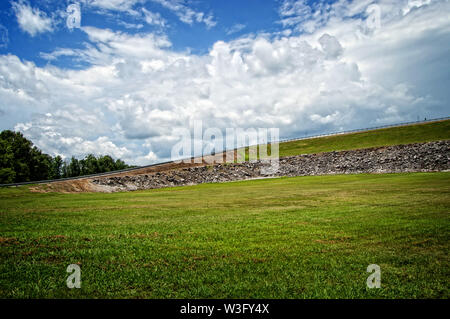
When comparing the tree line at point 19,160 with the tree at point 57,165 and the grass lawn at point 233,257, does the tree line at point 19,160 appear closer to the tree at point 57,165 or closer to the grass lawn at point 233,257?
the tree at point 57,165

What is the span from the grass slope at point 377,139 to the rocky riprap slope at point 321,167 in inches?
341

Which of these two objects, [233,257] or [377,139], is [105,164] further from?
[233,257]

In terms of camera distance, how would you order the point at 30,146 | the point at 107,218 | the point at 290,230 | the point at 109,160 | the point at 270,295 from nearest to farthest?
the point at 270,295
the point at 290,230
the point at 107,218
the point at 30,146
the point at 109,160

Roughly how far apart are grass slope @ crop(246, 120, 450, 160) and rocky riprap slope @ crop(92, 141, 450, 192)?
865cm

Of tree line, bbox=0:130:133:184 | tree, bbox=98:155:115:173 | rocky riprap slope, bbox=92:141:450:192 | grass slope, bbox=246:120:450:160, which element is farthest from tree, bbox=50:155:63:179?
grass slope, bbox=246:120:450:160

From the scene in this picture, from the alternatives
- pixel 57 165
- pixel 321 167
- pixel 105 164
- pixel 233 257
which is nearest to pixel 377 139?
pixel 321 167

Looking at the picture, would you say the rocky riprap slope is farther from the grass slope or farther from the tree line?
the tree line

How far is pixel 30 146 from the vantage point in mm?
87938

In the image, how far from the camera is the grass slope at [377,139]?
76.0 metres

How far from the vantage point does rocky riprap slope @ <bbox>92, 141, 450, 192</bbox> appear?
5968cm
